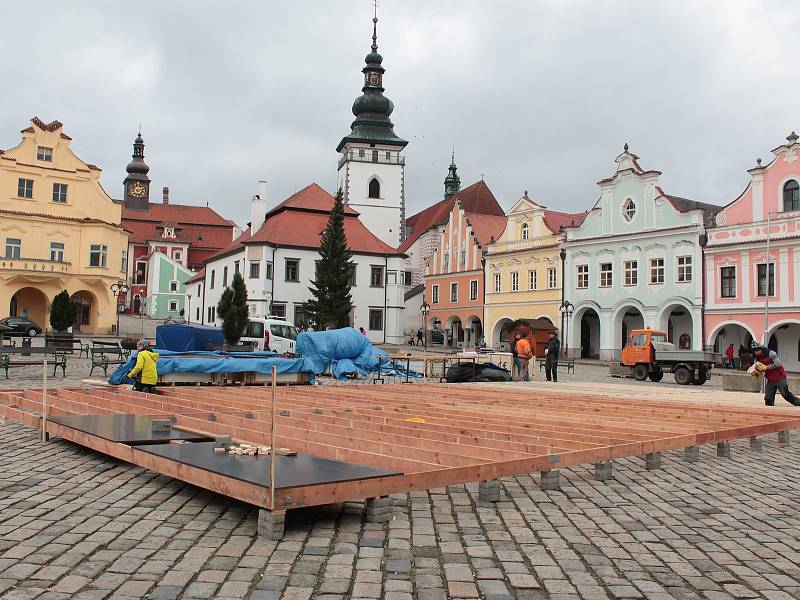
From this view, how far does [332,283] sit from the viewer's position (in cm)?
4394

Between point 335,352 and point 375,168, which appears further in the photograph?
point 375,168

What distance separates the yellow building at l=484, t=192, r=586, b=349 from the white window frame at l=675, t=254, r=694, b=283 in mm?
7678

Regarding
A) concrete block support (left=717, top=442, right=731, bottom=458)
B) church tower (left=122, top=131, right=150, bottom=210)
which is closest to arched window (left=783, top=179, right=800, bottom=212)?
concrete block support (left=717, top=442, right=731, bottom=458)

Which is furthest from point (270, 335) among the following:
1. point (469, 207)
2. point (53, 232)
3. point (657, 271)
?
point (469, 207)

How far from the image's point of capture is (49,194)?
149 feet

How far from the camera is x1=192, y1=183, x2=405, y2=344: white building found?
46.8m

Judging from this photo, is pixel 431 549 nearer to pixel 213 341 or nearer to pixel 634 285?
pixel 213 341

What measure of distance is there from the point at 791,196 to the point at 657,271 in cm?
711

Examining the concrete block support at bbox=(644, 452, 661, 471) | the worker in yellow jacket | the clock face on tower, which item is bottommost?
the concrete block support at bbox=(644, 452, 661, 471)

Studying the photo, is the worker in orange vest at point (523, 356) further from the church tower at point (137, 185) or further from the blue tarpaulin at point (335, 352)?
the church tower at point (137, 185)

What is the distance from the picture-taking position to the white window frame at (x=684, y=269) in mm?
35406

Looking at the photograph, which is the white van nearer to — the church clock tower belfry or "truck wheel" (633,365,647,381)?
"truck wheel" (633,365,647,381)

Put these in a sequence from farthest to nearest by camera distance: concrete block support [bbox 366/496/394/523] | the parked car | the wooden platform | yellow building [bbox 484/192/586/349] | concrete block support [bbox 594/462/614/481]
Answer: yellow building [bbox 484/192/586/349] < the parked car < concrete block support [bbox 594/462/614/481] < the wooden platform < concrete block support [bbox 366/496/394/523]

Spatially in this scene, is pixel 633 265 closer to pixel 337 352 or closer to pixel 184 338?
pixel 337 352
